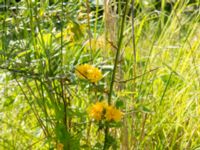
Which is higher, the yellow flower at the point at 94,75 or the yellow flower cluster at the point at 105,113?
the yellow flower at the point at 94,75

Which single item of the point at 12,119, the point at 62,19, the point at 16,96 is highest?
the point at 62,19

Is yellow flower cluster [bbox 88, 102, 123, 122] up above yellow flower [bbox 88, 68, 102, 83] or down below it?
below

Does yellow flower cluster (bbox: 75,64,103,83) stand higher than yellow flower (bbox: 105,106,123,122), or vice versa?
yellow flower cluster (bbox: 75,64,103,83)

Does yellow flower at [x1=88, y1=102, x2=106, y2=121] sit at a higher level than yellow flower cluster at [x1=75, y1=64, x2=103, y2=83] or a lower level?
lower

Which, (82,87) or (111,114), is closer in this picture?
(111,114)

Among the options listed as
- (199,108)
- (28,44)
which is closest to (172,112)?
(199,108)

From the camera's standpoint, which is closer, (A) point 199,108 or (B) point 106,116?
(B) point 106,116

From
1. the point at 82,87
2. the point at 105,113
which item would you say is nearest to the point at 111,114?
the point at 105,113

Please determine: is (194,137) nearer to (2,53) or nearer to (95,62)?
(95,62)

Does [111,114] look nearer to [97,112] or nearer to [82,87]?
[97,112]

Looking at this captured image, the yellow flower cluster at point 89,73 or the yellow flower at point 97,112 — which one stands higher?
the yellow flower cluster at point 89,73

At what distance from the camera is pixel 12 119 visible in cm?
152

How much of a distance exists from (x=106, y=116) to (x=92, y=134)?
37cm

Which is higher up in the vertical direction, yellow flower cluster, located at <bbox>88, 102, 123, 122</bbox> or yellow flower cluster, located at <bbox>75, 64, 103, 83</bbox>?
yellow flower cluster, located at <bbox>75, 64, 103, 83</bbox>
